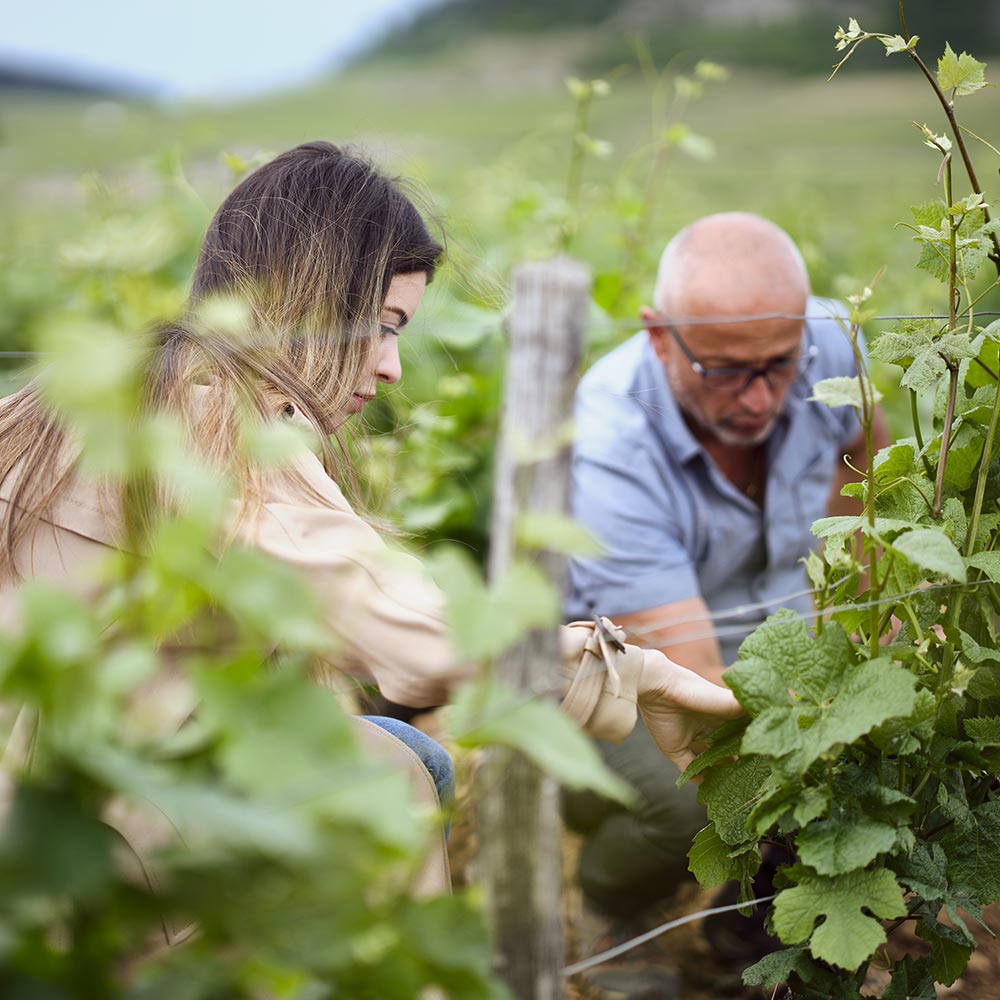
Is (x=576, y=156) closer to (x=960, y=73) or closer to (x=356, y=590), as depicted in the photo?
(x=960, y=73)

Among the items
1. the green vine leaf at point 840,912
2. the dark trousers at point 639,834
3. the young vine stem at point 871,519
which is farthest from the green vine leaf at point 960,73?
the dark trousers at point 639,834

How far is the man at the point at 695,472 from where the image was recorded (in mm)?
2098

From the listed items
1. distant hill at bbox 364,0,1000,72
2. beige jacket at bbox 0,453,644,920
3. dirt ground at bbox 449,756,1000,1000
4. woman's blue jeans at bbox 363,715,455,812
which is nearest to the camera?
beige jacket at bbox 0,453,644,920

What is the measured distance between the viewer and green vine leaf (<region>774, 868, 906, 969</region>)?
3.59ft

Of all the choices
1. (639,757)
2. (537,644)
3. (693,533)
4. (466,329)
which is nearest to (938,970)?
(537,644)

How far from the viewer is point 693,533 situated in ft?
7.50

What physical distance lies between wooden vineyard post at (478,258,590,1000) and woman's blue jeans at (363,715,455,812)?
622mm

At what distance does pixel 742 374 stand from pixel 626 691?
114 cm

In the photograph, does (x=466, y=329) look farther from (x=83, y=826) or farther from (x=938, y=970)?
(x=83, y=826)

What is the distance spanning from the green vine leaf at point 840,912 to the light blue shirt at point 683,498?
1.00m

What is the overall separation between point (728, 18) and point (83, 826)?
103 feet

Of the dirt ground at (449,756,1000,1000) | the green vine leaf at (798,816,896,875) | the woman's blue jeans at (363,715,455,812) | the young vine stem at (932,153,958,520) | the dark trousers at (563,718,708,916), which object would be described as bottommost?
the dirt ground at (449,756,1000,1000)

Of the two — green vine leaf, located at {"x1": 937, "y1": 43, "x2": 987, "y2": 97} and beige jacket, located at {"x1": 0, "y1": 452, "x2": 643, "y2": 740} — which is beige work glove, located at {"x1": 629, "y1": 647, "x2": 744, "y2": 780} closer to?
beige jacket, located at {"x1": 0, "y1": 452, "x2": 643, "y2": 740}

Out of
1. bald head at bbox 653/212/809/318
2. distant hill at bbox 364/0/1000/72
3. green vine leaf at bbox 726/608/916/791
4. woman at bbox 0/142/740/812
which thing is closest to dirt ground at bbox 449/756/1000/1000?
woman at bbox 0/142/740/812
